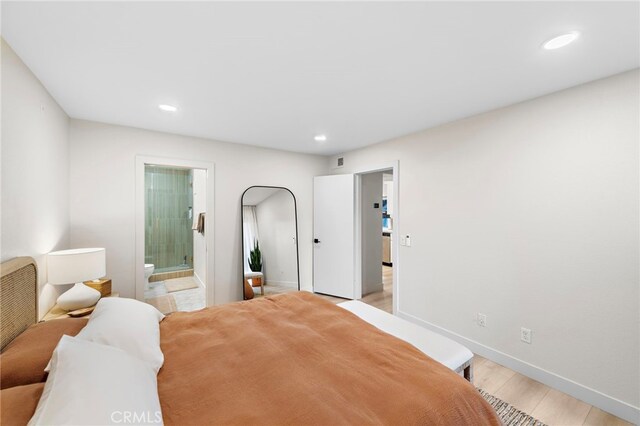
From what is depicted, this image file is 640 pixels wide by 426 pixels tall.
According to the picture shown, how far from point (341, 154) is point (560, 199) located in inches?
116

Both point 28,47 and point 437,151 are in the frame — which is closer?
point 28,47

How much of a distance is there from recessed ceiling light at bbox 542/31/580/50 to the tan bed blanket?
1915 mm

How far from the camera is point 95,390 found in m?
0.86

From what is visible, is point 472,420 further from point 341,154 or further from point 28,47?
point 341,154

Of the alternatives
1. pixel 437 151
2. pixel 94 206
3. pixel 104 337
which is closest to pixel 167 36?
pixel 104 337

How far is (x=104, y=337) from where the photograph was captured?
1266 millimetres

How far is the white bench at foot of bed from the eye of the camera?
1604 mm

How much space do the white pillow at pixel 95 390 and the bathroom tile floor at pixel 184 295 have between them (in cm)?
296

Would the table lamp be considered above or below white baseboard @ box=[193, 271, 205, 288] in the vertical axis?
above

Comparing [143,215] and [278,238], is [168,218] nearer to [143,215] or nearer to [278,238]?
[143,215]

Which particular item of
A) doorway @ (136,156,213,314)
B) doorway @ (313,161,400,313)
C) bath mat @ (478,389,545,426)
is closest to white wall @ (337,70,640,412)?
bath mat @ (478,389,545,426)

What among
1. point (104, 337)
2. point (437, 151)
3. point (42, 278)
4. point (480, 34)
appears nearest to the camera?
point (104, 337)

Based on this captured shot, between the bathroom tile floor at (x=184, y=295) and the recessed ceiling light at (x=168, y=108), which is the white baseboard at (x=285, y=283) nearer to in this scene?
the bathroom tile floor at (x=184, y=295)

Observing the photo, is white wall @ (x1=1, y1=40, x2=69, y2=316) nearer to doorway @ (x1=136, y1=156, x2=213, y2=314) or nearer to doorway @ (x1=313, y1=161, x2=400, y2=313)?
doorway @ (x1=136, y1=156, x2=213, y2=314)
